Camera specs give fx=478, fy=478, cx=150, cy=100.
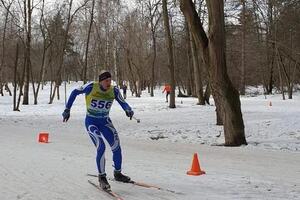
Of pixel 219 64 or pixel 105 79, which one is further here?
pixel 219 64

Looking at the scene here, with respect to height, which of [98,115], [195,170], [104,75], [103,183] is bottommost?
[195,170]

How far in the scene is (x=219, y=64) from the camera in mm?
14180

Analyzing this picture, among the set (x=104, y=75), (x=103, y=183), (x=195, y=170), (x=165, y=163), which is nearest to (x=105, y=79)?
(x=104, y=75)

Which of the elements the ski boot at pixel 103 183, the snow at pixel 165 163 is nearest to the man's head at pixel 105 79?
the ski boot at pixel 103 183

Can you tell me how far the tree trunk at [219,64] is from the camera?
46.3 feet

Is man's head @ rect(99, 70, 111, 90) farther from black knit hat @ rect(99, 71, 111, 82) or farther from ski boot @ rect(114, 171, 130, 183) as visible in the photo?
ski boot @ rect(114, 171, 130, 183)

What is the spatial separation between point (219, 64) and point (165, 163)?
427cm

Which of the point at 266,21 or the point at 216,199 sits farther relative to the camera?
the point at 266,21

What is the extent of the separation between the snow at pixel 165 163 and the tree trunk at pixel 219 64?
65 cm

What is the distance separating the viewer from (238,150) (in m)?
13.6

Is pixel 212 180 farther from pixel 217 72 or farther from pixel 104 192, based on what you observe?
pixel 217 72

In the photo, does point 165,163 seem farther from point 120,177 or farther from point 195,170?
point 120,177

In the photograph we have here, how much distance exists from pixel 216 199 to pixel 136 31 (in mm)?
58109

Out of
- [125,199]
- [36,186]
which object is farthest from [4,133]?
[125,199]
